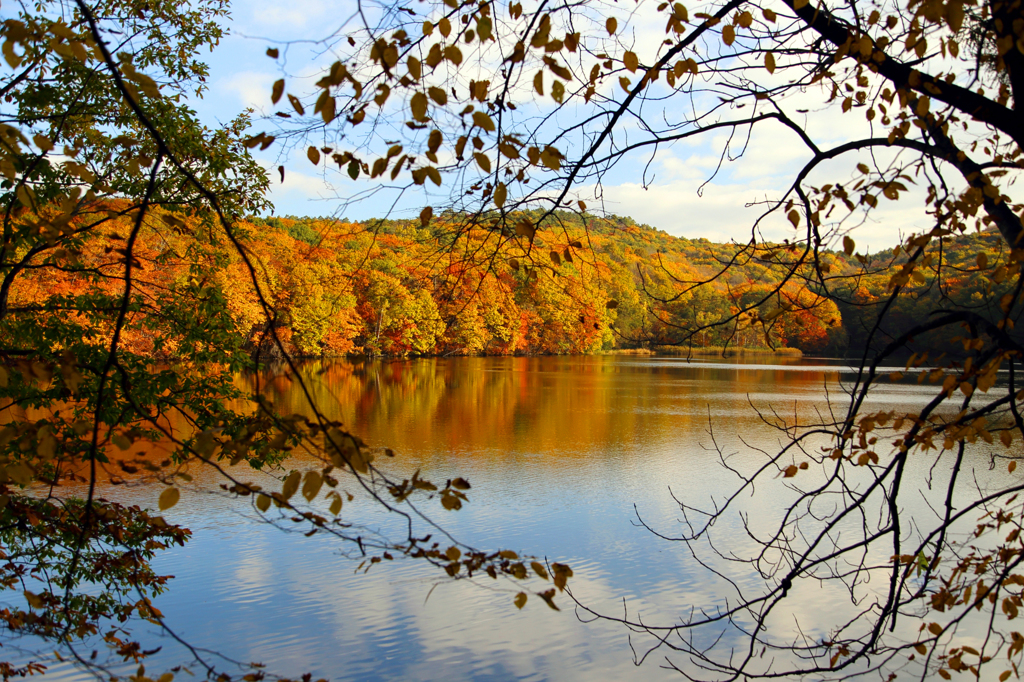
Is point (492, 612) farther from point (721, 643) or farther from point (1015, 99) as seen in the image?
point (1015, 99)

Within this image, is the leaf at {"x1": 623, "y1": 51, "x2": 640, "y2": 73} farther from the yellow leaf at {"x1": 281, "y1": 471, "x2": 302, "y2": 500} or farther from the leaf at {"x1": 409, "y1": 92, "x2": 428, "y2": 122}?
the yellow leaf at {"x1": 281, "y1": 471, "x2": 302, "y2": 500}

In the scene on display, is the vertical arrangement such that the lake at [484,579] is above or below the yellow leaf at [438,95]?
below

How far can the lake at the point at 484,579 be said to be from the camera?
233 inches

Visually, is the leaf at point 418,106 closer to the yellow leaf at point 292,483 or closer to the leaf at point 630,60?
the yellow leaf at point 292,483

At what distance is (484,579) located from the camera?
23.5ft

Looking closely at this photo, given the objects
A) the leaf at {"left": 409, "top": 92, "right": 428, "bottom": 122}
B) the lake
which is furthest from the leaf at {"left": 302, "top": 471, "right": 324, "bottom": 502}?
the leaf at {"left": 409, "top": 92, "right": 428, "bottom": 122}

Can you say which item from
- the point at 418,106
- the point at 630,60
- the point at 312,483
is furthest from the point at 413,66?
the point at 630,60

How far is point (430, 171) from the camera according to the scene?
1628mm

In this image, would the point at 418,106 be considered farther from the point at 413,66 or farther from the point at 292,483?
the point at 292,483

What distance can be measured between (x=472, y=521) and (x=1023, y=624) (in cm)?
547

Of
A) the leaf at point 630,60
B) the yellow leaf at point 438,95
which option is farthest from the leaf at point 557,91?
the leaf at point 630,60

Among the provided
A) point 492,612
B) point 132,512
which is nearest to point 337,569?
point 492,612

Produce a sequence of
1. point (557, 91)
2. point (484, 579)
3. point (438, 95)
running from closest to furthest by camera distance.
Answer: point (438, 95) < point (557, 91) < point (484, 579)

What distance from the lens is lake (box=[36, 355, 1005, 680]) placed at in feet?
19.4
